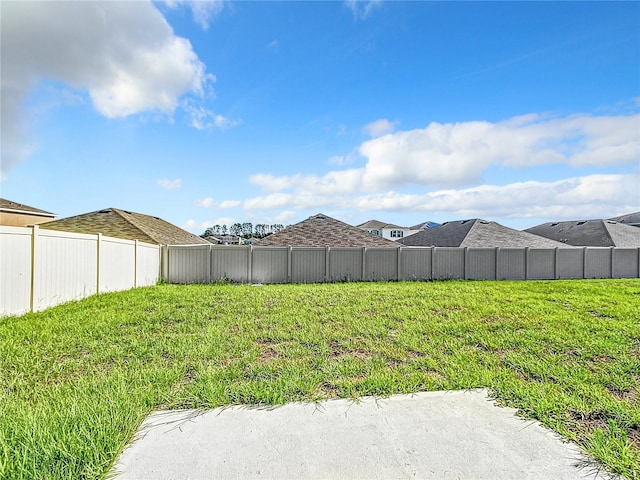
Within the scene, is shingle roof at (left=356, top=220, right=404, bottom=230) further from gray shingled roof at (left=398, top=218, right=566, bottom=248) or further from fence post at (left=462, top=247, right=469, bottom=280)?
fence post at (left=462, top=247, right=469, bottom=280)

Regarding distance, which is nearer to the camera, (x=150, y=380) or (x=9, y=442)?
(x=9, y=442)

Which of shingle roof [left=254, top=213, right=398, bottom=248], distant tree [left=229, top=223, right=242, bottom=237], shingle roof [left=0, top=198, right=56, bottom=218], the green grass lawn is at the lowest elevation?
the green grass lawn

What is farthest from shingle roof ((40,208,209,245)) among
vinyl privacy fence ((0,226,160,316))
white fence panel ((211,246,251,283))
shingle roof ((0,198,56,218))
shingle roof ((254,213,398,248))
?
vinyl privacy fence ((0,226,160,316))

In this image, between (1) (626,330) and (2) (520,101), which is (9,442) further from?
(2) (520,101)

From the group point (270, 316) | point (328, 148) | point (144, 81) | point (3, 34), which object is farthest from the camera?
point (328, 148)

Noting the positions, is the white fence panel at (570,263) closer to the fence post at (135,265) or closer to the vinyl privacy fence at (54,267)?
the fence post at (135,265)

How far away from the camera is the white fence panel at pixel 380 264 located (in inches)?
481

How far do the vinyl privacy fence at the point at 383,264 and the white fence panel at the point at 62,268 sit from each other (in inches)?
163

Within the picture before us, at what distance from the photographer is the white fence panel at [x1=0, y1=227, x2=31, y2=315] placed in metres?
4.95

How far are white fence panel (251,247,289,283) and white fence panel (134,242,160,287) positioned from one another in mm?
3235

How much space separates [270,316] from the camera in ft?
18.7

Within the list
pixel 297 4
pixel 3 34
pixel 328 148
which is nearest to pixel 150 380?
pixel 3 34

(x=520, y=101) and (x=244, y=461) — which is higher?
(x=520, y=101)

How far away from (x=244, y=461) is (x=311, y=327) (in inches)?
123
